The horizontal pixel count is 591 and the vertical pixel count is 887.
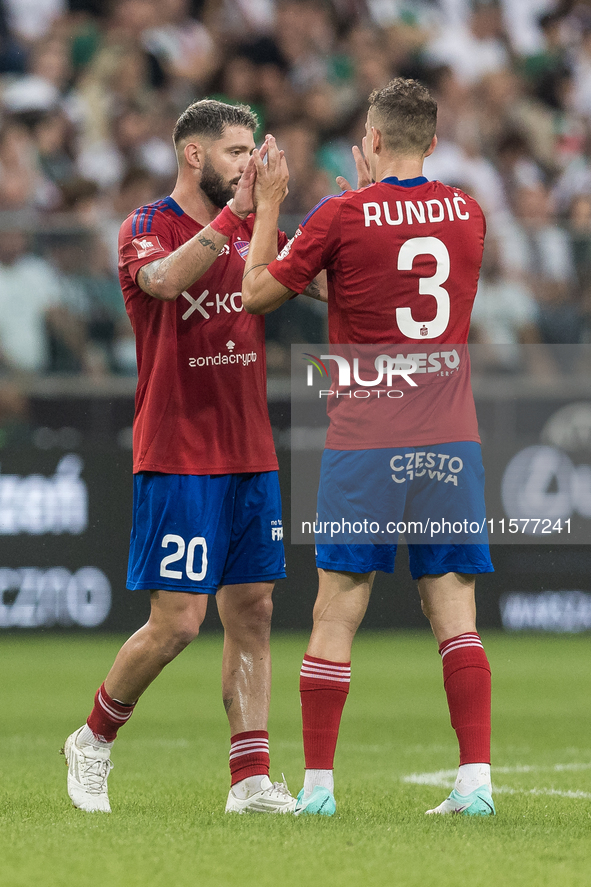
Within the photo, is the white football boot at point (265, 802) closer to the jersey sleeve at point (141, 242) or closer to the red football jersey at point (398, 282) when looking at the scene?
the red football jersey at point (398, 282)

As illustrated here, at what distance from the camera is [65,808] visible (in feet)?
13.7

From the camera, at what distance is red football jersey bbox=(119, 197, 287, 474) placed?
4312mm

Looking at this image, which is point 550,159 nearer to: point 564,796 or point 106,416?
point 106,416

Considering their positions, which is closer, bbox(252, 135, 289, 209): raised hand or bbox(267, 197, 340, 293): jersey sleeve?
bbox(267, 197, 340, 293): jersey sleeve

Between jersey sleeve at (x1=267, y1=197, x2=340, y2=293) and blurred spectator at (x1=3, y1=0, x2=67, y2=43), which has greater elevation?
blurred spectator at (x1=3, y1=0, x2=67, y2=43)

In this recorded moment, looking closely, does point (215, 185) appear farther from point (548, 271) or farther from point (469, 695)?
point (548, 271)

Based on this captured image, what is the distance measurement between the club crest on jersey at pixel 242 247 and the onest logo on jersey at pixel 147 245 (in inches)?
12.9

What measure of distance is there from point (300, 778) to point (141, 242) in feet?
7.18

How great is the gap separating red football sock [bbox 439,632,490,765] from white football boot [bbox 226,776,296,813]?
0.60 metres

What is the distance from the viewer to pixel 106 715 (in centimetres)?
425

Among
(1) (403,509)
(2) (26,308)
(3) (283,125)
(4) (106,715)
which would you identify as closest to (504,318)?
(2) (26,308)

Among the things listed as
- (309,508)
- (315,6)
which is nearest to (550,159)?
(315,6)

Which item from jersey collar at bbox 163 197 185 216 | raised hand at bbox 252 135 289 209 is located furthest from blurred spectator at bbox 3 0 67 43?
raised hand at bbox 252 135 289 209

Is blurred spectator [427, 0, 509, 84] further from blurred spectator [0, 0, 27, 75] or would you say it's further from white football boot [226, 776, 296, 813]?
white football boot [226, 776, 296, 813]
